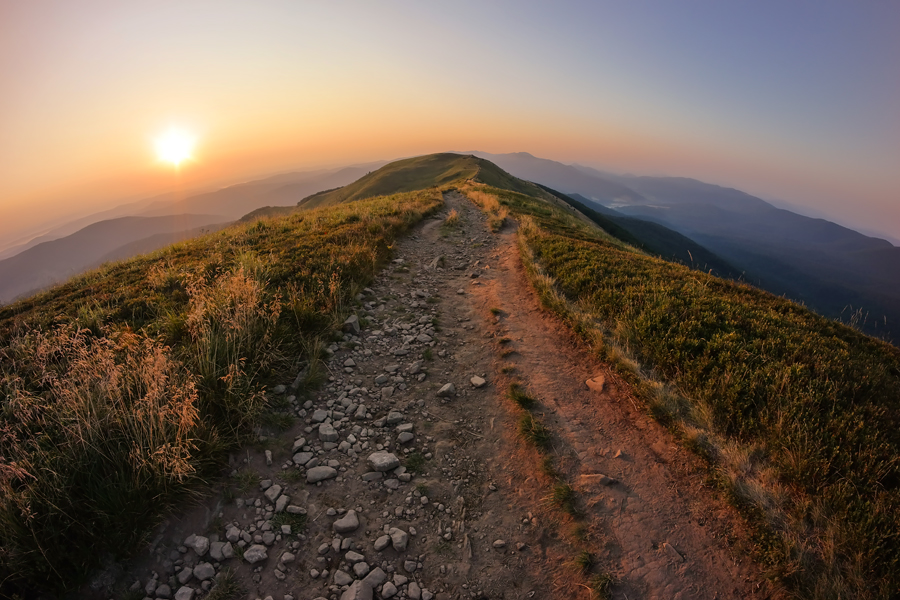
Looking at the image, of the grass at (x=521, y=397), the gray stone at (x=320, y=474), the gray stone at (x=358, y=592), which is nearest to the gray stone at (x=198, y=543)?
the gray stone at (x=320, y=474)

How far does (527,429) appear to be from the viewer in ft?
19.3

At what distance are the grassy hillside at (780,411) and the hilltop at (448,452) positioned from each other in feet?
0.10

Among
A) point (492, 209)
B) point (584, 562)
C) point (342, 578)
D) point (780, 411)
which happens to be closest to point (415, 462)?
point (342, 578)

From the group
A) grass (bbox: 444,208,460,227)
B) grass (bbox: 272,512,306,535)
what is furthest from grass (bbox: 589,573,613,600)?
grass (bbox: 444,208,460,227)

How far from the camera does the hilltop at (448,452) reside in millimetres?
3914

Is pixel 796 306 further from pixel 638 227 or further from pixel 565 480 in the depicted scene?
pixel 638 227

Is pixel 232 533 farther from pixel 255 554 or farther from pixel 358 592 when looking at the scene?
pixel 358 592

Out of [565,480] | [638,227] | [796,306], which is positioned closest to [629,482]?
[565,480]

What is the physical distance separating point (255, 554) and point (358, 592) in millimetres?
1233

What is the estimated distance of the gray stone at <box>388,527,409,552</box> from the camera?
4.33m

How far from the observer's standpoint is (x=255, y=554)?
4.10 metres

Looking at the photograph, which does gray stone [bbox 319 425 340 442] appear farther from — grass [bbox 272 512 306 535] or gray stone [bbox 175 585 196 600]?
gray stone [bbox 175 585 196 600]

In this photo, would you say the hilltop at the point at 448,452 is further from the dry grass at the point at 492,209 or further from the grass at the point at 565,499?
the dry grass at the point at 492,209

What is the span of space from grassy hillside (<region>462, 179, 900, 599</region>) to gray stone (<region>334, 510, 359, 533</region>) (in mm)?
4459
